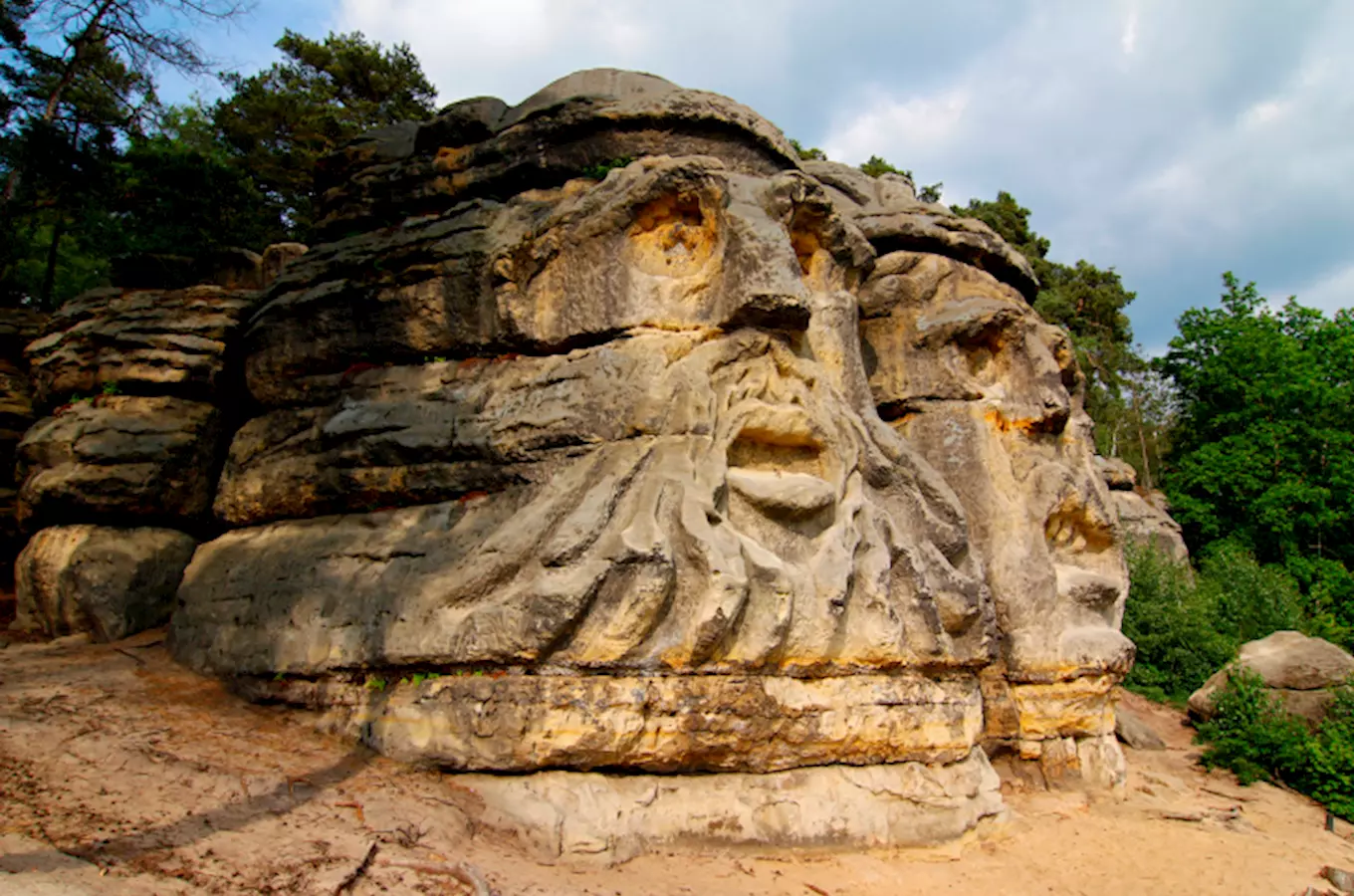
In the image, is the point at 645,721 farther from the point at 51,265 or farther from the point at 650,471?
the point at 51,265

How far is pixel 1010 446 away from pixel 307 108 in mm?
18045

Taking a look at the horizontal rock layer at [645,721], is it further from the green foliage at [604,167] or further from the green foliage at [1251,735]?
the green foliage at [1251,735]

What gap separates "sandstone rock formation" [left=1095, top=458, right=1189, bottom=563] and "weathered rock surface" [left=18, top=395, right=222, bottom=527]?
1702cm

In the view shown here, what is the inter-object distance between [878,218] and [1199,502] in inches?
655

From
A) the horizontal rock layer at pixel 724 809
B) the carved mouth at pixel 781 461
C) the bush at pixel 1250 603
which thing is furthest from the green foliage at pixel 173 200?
the bush at pixel 1250 603

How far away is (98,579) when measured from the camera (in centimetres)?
796

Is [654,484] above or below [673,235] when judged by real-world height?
below

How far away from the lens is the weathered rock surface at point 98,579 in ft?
25.9

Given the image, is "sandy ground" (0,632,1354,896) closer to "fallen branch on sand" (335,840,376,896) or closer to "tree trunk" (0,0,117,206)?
"fallen branch on sand" (335,840,376,896)

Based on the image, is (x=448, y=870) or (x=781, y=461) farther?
(x=781, y=461)

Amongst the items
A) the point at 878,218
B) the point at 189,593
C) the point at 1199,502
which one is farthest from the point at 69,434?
the point at 1199,502

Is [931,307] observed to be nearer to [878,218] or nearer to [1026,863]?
[878,218]

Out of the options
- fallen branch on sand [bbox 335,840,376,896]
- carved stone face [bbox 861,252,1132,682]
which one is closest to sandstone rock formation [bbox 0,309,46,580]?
fallen branch on sand [bbox 335,840,376,896]

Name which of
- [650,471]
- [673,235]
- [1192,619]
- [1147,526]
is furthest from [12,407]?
[1147,526]
